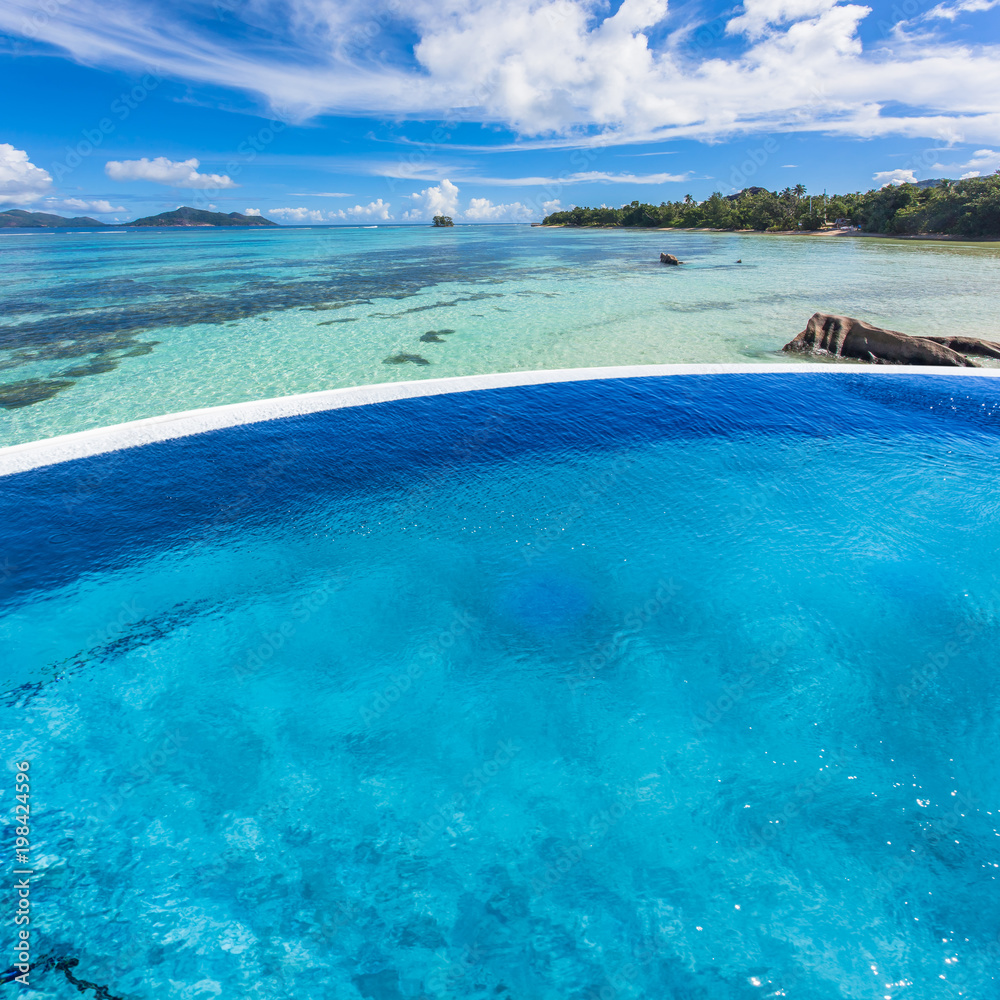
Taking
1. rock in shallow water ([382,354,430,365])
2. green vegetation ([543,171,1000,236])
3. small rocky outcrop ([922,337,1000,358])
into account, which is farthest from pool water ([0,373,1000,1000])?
green vegetation ([543,171,1000,236])

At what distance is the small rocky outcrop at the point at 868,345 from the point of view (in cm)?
1483

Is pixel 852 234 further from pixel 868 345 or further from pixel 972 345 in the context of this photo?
pixel 868 345

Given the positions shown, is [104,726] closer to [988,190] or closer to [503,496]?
[503,496]

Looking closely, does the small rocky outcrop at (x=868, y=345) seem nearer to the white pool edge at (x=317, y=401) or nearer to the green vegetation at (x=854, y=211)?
the white pool edge at (x=317, y=401)

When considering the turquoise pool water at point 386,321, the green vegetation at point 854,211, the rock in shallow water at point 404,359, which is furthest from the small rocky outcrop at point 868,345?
the green vegetation at point 854,211

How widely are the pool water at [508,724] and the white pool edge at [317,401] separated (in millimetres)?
633

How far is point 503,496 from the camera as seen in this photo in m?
8.85

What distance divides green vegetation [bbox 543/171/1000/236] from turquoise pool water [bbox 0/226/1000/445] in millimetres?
30555

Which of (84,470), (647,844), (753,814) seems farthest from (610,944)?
(84,470)

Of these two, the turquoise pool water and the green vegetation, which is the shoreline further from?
the turquoise pool water

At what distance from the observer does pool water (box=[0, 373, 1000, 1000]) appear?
3.70 metres

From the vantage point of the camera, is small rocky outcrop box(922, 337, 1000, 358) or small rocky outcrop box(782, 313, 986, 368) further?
small rocky outcrop box(922, 337, 1000, 358)

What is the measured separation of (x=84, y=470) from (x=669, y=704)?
10.2 metres

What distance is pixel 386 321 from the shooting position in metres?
20.6
